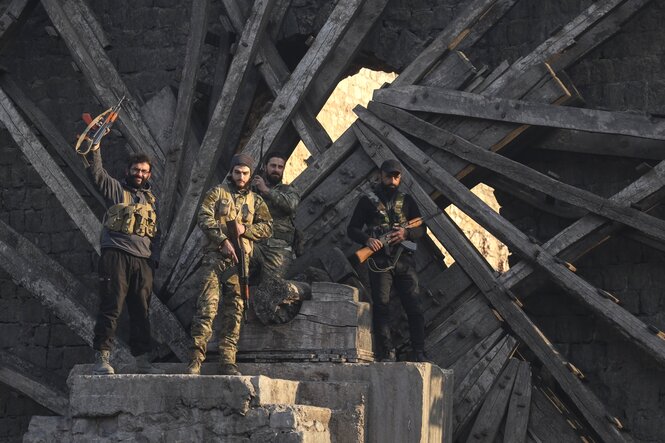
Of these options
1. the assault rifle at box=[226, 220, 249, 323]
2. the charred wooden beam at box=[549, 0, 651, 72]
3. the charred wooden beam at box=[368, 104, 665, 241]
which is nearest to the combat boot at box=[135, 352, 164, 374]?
the assault rifle at box=[226, 220, 249, 323]

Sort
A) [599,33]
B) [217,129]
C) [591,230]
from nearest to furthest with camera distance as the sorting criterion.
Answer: [591,230]
[599,33]
[217,129]

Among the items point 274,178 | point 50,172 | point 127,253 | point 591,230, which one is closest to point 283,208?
point 274,178

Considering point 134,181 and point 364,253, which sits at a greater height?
point 134,181

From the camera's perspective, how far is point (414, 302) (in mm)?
9492

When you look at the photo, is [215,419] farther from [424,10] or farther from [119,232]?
[424,10]

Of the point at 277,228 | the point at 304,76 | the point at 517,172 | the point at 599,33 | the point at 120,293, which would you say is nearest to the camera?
the point at 120,293

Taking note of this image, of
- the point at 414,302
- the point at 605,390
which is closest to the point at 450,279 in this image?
the point at 414,302

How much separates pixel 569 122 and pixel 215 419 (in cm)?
343

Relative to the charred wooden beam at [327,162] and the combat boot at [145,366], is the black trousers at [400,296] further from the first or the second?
the combat boot at [145,366]

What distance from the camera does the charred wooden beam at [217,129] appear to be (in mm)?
10469

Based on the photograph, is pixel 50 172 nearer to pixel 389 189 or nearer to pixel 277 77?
pixel 277 77

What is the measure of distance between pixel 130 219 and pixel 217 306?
825 mm

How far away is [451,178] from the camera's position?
1000 cm

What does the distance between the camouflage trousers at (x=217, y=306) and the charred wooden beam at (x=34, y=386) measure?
8.13ft
